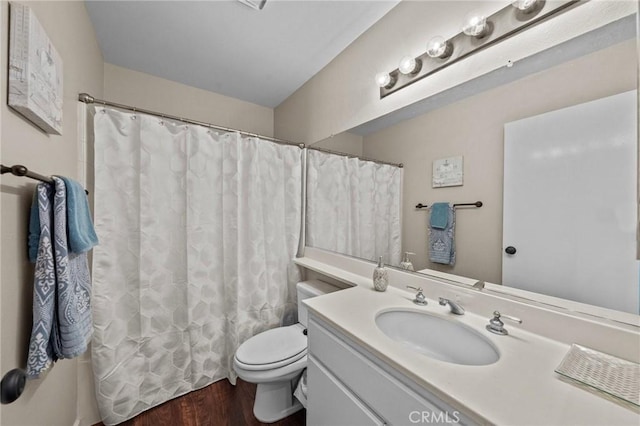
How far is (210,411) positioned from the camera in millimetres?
1428

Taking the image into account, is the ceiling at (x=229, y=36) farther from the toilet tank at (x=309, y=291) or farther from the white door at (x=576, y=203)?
the toilet tank at (x=309, y=291)

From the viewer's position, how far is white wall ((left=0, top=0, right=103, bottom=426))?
67 centimetres

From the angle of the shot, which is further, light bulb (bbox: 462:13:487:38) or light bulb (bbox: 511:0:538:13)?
light bulb (bbox: 462:13:487:38)

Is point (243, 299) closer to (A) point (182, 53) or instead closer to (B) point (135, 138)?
(B) point (135, 138)

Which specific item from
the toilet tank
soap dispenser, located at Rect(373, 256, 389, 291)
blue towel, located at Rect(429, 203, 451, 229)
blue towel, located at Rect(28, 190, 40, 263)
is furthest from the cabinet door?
blue towel, located at Rect(28, 190, 40, 263)

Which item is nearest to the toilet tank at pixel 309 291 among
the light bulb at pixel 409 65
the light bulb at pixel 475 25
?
the light bulb at pixel 409 65

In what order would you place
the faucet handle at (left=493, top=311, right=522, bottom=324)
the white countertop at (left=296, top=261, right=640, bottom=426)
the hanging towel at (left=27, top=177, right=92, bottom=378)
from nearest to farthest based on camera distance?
1. the white countertop at (left=296, top=261, right=640, bottom=426)
2. the hanging towel at (left=27, top=177, right=92, bottom=378)
3. the faucet handle at (left=493, top=311, right=522, bottom=324)

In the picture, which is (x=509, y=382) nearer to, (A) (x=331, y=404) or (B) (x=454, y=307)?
(B) (x=454, y=307)

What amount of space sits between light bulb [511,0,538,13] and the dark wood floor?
89.1 inches

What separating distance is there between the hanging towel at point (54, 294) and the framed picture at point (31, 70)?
236mm

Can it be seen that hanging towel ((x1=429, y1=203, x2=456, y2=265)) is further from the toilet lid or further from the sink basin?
the toilet lid

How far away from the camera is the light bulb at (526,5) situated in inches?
34.5

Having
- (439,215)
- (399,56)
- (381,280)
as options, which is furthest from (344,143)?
(381,280)

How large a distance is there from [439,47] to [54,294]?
1.85m
